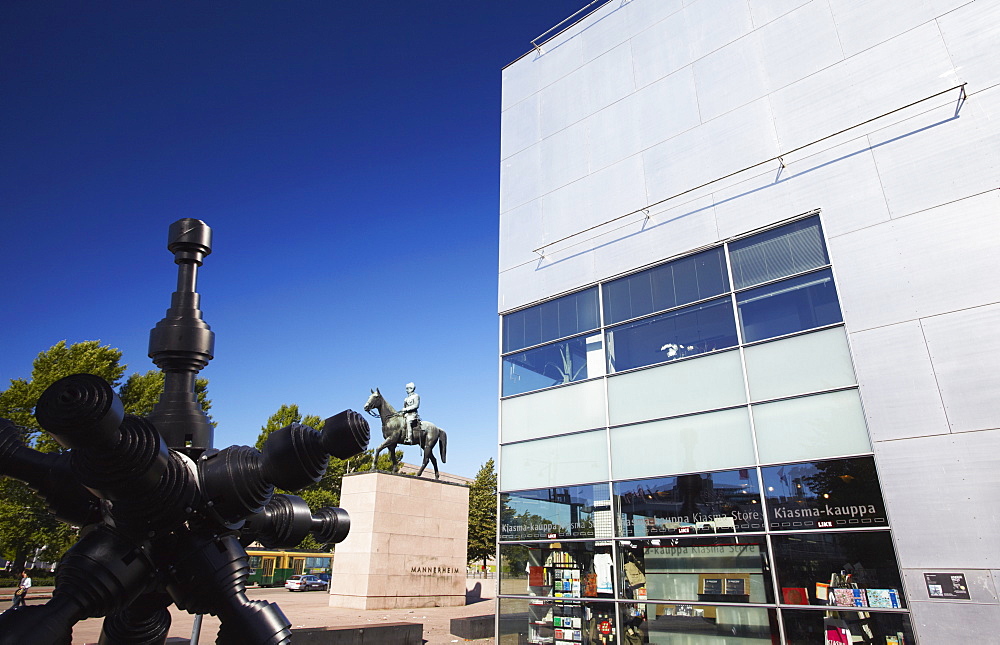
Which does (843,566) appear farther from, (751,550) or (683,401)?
(683,401)

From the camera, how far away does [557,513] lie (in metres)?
13.1

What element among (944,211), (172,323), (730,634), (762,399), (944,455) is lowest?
(730,634)

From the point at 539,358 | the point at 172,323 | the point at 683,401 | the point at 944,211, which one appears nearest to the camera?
the point at 172,323

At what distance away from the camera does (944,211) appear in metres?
9.73

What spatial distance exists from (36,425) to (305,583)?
1971 cm

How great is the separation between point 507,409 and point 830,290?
24.5 ft

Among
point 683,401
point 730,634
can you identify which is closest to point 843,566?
point 730,634

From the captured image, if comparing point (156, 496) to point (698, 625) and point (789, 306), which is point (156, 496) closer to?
point (698, 625)

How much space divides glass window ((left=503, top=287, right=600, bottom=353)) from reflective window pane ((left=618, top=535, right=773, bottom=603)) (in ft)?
16.2

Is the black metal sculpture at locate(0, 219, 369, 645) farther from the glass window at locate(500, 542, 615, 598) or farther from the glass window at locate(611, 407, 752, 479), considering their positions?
the glass window at locate(500, 542, 615, 598)

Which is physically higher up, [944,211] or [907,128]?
[907,128]

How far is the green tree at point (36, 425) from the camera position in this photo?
2759cm

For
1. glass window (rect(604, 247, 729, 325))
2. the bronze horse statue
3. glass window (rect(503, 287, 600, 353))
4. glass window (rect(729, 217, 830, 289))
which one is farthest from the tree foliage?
glass window (rect(729, 217, 830, 289))

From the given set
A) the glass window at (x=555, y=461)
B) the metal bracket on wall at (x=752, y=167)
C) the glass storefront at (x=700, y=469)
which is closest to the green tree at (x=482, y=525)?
the glass window at (x=555, y=461)
